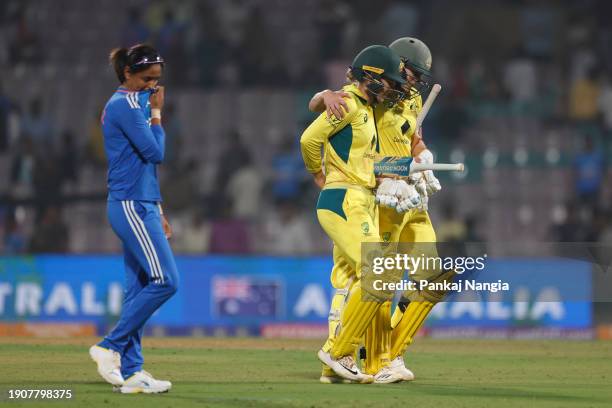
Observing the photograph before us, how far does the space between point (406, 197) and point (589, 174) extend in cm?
1097

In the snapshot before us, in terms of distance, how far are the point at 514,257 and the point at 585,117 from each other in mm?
5354

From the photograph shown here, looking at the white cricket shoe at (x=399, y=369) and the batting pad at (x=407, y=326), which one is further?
the batting pad at (x=407, y=326)

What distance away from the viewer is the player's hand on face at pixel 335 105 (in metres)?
8.59

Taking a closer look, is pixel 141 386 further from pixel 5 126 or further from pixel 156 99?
pixel 5 126

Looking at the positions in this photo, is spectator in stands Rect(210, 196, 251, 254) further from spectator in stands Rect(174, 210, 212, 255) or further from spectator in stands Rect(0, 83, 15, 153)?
spectator in stands Rect(0, 83, 15, 153)

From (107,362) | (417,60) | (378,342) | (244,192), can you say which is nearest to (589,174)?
(244,192)

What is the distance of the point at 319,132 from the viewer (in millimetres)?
8758

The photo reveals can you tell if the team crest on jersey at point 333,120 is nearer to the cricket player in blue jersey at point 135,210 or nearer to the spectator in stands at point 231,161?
the cricket player in blue jersey at point 135,210

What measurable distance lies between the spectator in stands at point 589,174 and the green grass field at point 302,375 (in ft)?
20.7

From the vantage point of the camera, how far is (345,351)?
28.1 feet

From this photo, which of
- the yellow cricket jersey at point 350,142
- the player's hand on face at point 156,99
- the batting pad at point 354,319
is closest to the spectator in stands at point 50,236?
the yellow cricket jersey at point 350,142

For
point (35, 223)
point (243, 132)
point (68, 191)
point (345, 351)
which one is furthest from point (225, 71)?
point (345, 351)

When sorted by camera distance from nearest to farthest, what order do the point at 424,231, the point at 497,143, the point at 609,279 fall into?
the point at 424,231 → the point at 609,279 → the point at 497,143

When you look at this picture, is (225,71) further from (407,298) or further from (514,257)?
(407,298)
